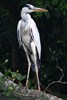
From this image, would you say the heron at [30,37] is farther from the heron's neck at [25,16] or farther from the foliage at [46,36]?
the foliage at [46,36]

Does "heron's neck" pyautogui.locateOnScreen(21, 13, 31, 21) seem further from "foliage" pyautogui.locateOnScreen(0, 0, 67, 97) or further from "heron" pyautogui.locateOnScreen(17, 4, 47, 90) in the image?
"foliage" pyautogui.locateOnScreen(0, 0, 67, 97)

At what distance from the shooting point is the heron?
324 inches

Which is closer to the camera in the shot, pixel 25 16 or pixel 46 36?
pixel 25 16

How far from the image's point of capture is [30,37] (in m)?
8.34

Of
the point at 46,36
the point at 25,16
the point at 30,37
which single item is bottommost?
the point at 46,36

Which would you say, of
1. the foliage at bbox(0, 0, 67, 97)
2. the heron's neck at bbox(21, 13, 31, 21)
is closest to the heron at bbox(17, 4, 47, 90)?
the heron's neck at bbox(21, 13, 31, 21)

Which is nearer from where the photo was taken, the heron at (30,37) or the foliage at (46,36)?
the heron at (30,37)

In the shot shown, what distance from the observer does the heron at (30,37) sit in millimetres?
8227

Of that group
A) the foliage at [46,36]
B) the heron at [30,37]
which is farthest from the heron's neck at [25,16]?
the foliage at [46,36]

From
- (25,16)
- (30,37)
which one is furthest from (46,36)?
(25,16)

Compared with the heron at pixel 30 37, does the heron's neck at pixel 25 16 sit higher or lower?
higher

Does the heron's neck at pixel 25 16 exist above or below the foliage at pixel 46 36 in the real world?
above

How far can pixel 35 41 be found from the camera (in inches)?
325

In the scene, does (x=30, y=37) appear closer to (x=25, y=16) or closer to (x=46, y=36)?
(x=25, y=16)
